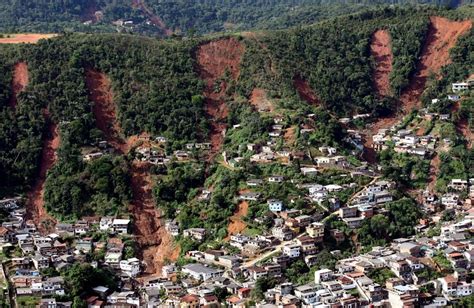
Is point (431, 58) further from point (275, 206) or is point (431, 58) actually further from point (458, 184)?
point (275, 206)

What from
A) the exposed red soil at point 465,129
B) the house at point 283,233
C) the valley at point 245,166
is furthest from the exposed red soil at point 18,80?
the exposed red soil at point 465,129

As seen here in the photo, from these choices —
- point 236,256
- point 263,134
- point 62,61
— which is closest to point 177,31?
point 62,61

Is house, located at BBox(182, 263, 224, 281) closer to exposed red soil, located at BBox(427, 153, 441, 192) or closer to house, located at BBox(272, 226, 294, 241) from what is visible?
house, located at BBox(272, 226, 294, 241)

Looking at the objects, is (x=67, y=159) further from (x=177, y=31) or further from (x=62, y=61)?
(x=177, y=31)

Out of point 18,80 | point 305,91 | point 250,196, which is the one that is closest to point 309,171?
point 250,196

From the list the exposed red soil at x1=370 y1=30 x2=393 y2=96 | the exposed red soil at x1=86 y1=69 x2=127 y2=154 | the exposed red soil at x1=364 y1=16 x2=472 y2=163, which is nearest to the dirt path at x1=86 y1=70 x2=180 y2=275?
the exposed red soil at x1=86 y1=69 x2=127 y2=154

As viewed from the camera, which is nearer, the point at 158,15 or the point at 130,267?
the point at 130,267

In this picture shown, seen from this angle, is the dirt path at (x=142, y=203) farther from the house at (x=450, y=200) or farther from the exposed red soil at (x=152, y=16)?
the exposed red soil at (x=152, y=16)
